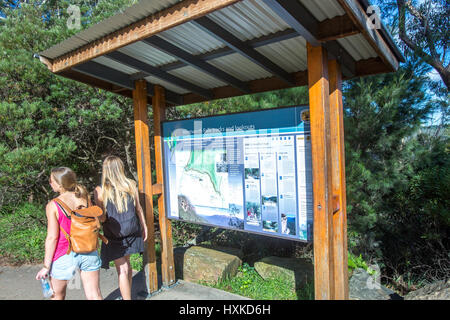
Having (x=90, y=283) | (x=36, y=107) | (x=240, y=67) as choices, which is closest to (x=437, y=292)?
(x=240, y=67)

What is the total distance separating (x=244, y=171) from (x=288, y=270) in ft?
6.28

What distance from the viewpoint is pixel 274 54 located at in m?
2.91

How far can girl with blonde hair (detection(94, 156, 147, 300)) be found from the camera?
9.86 ft

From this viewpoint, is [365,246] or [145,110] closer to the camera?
[145,110]

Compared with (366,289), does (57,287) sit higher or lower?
higher

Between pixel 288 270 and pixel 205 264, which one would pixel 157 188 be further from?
pixel 288 270

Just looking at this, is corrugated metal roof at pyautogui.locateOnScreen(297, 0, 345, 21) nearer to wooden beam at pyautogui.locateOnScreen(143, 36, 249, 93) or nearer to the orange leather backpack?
wooden beam at pyautogui.locateOnScreen(143, 36, 249, 93)

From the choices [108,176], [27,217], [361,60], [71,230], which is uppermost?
[361,60]

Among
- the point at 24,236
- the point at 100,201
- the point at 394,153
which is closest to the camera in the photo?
the point at 100,201

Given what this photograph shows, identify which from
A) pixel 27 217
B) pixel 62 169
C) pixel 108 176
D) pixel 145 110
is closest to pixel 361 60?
pixel 145 110

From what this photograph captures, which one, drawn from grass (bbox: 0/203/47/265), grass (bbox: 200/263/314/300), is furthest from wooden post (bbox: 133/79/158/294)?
grass (bbox: 0/203/47/265)

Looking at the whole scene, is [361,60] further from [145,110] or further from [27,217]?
[27,217]
